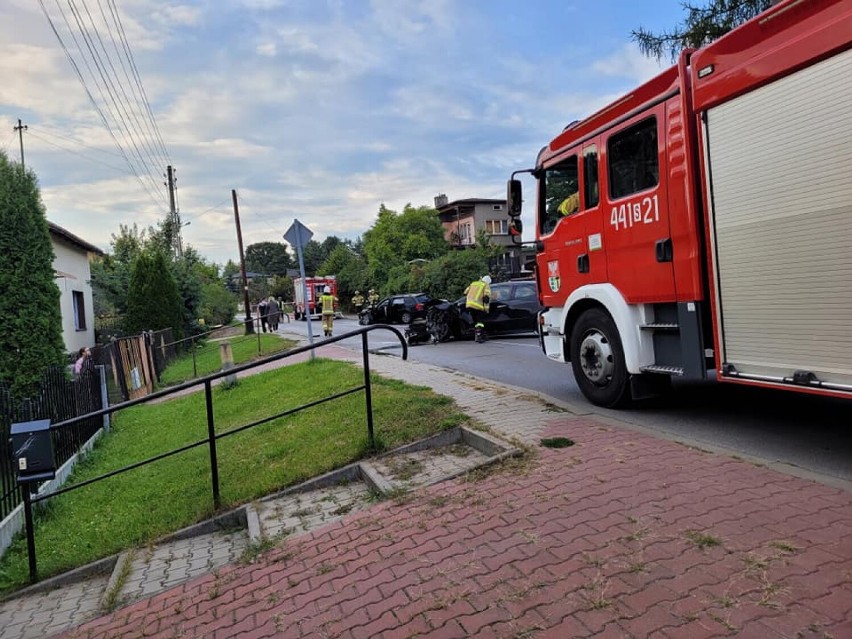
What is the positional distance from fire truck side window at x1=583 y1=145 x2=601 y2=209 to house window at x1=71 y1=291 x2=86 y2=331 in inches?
851

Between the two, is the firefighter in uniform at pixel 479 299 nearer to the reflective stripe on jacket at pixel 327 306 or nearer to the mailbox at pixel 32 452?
the reflective stripe on jacket at pixel 327 306

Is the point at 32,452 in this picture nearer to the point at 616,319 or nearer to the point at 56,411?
the point at 56,411

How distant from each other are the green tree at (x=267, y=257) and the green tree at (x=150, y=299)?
10073 centimetres

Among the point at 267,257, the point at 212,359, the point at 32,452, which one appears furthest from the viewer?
the point at 267,257

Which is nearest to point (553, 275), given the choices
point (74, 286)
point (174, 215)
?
point (74, 286)

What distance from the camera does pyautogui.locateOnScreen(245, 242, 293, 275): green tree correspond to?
4899 inches

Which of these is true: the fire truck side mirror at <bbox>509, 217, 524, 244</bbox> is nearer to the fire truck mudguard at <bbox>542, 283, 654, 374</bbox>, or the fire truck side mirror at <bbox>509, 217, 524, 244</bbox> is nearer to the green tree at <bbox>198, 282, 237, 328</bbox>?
the fire truck mudguard at <bbox>542, 283, 654, 374</bbox>

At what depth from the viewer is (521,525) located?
11.6 feet

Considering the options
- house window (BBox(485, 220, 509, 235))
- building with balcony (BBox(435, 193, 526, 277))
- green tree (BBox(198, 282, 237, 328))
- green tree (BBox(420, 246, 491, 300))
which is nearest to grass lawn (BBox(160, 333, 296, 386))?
green tree (BBox(420, 246, 491, 300))

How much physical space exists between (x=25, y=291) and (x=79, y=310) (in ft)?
54.6

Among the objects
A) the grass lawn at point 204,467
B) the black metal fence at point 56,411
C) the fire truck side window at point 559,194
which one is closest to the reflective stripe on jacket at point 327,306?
the black metal fence at point 56,411

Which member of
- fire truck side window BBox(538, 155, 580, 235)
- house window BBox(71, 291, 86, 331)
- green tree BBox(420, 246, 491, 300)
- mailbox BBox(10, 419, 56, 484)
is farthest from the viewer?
green tree BBox(420, 246, 491, 300)

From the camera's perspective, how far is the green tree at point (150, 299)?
890 inches

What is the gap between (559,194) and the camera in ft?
23.3
